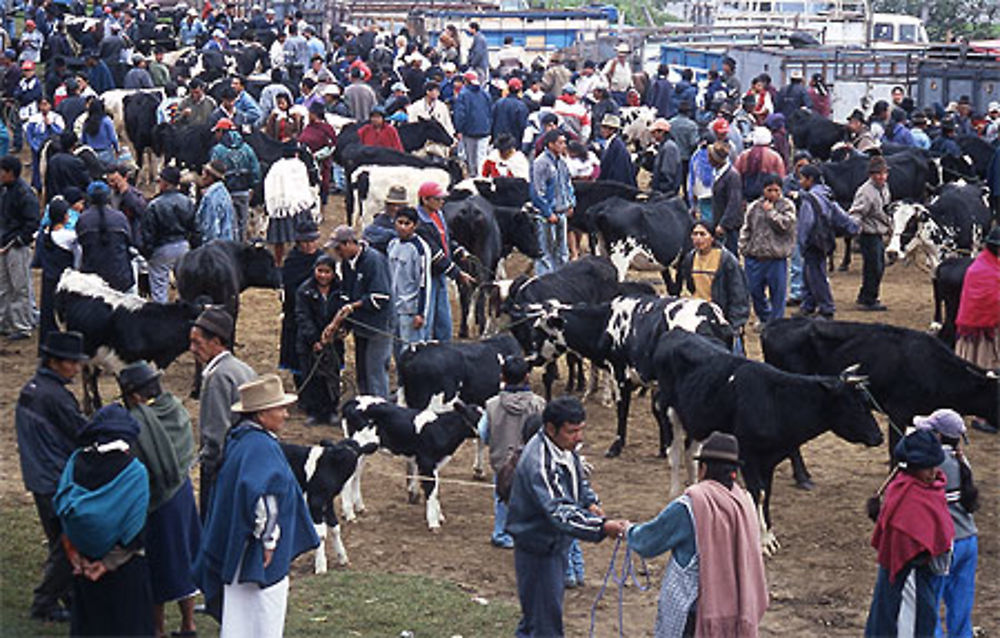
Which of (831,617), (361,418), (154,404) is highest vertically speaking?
(154,404)

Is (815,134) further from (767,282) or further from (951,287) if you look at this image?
(951,287)

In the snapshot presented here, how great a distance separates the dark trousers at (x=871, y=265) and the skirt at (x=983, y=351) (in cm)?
503

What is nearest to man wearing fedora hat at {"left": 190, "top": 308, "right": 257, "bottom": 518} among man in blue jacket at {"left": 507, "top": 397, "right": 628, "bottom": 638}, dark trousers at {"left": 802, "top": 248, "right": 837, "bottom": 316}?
man in blue jacket at {"left": 507, "top": 397, "right": 628, "bottom": 638}

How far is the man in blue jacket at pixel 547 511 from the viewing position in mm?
8250

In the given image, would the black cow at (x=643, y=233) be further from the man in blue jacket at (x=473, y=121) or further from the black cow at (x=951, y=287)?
the man in blue jacket at (x=473, y=121)

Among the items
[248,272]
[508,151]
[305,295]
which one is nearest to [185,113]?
[508,151]

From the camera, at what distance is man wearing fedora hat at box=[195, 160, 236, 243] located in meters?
16.1

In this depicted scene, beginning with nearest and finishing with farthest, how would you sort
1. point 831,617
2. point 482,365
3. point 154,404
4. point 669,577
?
point 669,577 → point 154,404 → point 831,617 → point 482,365

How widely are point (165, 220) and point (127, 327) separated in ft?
7.13

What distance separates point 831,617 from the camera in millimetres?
10523

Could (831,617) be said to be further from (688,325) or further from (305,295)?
(305,295)

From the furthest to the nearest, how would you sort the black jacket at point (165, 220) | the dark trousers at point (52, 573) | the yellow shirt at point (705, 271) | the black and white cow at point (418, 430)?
the black jacket at point (165, 220), the yellow shirt at point (705, 271), the black and white cow at point (418, 430), the dark trousers at point (52, 573)

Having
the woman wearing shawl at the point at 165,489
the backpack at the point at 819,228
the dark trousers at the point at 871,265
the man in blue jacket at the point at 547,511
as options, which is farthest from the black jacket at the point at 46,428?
the dark trousers at the point at 871,265

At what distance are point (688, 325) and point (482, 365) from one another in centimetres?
173
